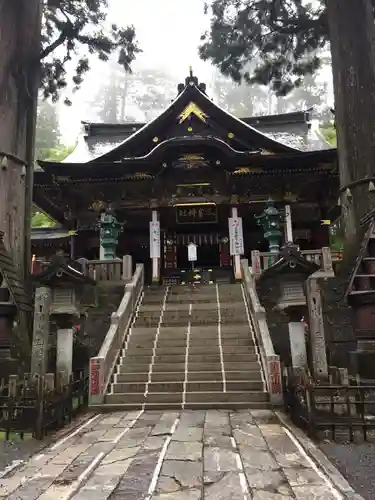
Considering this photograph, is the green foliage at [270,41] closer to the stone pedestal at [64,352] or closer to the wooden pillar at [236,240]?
the wooden pillar at [236,240]

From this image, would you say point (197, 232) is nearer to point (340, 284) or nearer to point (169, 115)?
point (169, 115)

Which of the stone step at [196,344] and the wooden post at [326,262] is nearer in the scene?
the stone step at [196,344]

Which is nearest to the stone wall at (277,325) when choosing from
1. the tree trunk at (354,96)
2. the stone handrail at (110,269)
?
the tree trunk at (354,96)

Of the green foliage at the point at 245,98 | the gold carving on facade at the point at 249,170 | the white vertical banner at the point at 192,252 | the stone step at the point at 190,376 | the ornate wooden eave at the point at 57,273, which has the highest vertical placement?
the green foliage at the point at 245,98

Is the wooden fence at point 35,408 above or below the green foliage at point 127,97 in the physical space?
below

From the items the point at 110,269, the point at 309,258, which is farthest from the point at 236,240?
the point at 110,269

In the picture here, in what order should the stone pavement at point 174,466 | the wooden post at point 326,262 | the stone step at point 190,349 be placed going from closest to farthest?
the stone pavement at point 174,466 < the stone step at point 190,349 < the wooden post at point 326,262

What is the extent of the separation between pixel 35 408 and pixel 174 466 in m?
2.57

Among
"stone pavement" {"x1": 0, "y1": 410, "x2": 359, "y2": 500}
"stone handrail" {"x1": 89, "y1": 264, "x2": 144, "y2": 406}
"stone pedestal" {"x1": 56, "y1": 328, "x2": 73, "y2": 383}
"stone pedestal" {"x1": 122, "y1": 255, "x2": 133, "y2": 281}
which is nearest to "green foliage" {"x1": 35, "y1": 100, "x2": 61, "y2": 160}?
"stone pedestal" {"x1": 122, "y1": 255, "x2": 133, "y2": 281}

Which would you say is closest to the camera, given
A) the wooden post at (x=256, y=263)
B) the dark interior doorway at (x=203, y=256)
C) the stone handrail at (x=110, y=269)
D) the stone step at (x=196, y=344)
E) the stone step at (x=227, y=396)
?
the stone step at (x=227, y=396)

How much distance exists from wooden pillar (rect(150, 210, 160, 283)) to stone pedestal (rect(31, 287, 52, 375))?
7098 millimetres

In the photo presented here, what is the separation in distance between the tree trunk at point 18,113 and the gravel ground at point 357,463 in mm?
7922

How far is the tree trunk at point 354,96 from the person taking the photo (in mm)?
10148

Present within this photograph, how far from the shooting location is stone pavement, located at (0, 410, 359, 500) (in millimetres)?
3660
